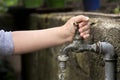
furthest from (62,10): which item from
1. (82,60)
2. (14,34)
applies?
(14,34)

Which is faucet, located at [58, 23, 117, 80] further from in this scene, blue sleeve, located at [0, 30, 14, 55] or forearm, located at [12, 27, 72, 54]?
blue sleeve, located at [0, 30, 14, 55]

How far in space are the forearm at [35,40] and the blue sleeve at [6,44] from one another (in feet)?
0.07

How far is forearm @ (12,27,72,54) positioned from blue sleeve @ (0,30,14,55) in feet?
0.07

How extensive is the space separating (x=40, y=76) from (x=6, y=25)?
4.39 feet

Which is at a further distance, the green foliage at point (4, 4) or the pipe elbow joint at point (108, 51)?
the green foliage at point (4, 4)

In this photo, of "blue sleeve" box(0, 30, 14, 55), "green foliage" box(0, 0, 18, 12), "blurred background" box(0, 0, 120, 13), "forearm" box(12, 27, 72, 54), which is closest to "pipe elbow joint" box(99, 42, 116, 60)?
"forearm" box(12, 27, 72, 54)

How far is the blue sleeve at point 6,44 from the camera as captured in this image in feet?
7.80

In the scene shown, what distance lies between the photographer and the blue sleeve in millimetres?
2379

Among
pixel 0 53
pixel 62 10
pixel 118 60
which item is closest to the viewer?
pixel 118 60

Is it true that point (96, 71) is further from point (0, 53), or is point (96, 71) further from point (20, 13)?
point (20, 13)

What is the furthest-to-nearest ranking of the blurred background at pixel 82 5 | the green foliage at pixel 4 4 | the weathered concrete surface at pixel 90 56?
the green foliage at pixel 4 4, the blurred background at pixel 82 5, the weathered concrete surface at pixel 90 56

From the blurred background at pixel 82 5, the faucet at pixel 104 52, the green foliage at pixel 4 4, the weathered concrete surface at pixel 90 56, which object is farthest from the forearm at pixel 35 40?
the green foliage at pixel 4 4

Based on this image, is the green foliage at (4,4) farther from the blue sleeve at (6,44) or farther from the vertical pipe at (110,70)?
the vertical pipe at (110,70)

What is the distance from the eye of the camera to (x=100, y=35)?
8.03 ft
